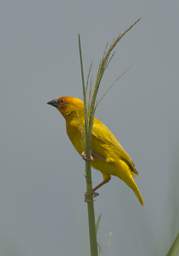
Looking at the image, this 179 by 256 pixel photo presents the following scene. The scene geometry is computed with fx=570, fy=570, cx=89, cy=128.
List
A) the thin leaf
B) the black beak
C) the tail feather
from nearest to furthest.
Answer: the thin leaf → the tail feather → the black beak

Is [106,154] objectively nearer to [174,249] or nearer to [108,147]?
[108,147]

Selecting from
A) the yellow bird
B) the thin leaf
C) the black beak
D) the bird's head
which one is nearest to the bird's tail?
the yellow bird

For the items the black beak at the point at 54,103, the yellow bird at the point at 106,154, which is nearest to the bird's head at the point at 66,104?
the black beak at the point at 54,103

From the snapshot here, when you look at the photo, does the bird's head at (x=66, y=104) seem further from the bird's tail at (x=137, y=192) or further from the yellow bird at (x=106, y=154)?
the bird's tail at (x=137, y=192)

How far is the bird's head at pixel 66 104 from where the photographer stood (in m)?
4.95

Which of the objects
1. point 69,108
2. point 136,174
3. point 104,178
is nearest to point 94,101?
point 136,174

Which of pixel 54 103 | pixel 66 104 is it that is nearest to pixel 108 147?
pixel 66 104

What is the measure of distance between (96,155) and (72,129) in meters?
0.34

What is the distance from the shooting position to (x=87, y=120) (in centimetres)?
129

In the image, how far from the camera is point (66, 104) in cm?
515

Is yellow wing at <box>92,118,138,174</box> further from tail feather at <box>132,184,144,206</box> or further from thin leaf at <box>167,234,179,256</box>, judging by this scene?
thin leaf at <box>167,234,179,256</box>

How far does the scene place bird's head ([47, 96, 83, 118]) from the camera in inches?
195

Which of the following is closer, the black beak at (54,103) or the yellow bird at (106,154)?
the yellow bird at (106,154)

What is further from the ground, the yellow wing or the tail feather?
the yellow wing
